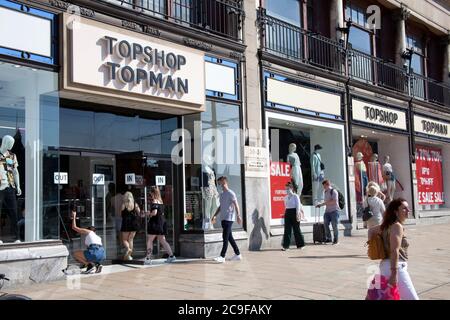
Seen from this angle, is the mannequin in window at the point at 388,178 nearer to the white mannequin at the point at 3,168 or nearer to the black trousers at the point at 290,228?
the black trousers at the point at 290,228

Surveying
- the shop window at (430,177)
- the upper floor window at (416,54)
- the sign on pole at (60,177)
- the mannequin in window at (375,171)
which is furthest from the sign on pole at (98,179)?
the upper floor window at (416,54)

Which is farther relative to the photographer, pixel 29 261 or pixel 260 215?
pixel 260 215

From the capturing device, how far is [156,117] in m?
12.1

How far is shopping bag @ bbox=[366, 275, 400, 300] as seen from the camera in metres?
5.12

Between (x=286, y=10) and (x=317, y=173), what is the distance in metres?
5.03

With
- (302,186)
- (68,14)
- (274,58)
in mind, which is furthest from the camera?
(302,186)

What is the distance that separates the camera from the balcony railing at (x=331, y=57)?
14531 millimetres

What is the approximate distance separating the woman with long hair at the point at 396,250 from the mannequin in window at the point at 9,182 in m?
5.94

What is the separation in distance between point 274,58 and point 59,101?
20.3 feet

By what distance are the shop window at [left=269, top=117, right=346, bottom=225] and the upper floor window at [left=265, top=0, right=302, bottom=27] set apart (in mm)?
3238
